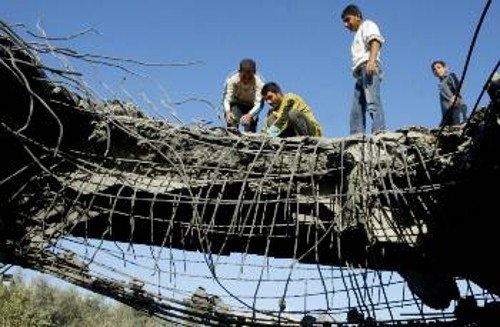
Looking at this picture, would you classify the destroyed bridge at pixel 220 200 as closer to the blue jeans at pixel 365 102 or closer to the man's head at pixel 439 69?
the blue jeans at pixel 365 102

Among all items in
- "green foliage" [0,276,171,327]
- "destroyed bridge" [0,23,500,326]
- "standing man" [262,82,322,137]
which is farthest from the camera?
"green foliage" [0,276,171,327]

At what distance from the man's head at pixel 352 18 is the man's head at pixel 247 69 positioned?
109cm

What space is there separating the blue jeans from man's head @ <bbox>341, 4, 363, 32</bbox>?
0.54 metres

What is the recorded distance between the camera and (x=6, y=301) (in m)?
25.5

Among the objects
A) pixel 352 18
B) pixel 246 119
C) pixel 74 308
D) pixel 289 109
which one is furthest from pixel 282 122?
pixel 74 308

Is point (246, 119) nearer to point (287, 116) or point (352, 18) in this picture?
point (287, 116)

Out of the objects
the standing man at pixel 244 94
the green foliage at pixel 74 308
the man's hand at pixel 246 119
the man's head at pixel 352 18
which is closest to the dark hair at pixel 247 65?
the standing man at pixel 244 94

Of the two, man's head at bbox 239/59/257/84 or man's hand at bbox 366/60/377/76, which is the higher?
man's head at bbox 239/59/257/84

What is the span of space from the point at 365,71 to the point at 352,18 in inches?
29.6

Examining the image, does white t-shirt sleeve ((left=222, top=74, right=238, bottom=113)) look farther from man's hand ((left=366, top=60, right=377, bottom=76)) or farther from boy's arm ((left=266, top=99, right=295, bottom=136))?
man's hand ((left=366, top=60, right=377, bottom=76))

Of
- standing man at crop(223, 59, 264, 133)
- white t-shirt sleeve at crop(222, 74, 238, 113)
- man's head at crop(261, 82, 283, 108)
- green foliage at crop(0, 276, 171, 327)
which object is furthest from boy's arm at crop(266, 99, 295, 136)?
green foliage at crop(0, 276, 171, 327)

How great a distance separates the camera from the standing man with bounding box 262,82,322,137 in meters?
6.06

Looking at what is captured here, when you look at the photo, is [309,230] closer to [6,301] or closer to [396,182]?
[396,182]

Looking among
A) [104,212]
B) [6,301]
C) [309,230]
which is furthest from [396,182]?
[6,301]
